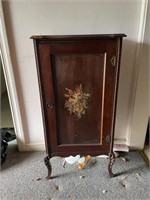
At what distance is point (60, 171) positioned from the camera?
1.74 meters

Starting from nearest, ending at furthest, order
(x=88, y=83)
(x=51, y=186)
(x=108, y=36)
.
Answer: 1. (x=108, y=36)
2. (x=88, y=83)
3. (x=51, y=186)

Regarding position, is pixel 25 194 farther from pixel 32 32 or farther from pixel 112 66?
pixel 32 32

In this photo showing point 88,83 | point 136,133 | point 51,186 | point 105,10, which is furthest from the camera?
point 136,133

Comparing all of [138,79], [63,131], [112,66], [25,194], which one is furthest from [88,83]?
[25,194]

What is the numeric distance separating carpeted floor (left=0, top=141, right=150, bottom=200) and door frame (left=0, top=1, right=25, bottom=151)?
26cm

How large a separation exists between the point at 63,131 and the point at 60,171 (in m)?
0.52

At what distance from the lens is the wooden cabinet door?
121 cm

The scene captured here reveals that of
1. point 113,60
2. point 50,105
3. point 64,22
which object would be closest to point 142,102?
point 113,60

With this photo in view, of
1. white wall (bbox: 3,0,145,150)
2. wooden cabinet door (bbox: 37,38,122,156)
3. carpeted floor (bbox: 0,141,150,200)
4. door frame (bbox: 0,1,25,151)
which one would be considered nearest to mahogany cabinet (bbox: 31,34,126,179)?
wooden cabinet door (bbox: 37,38,122,156)

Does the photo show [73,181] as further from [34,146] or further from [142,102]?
[142,102]

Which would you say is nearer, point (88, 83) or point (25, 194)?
point (88, 83)

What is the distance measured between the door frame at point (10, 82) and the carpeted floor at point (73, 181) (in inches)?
10.2

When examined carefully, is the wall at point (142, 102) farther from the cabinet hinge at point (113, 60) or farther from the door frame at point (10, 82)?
the door frame at point (10, 82)

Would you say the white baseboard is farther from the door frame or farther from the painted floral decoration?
the painted floral decoration
